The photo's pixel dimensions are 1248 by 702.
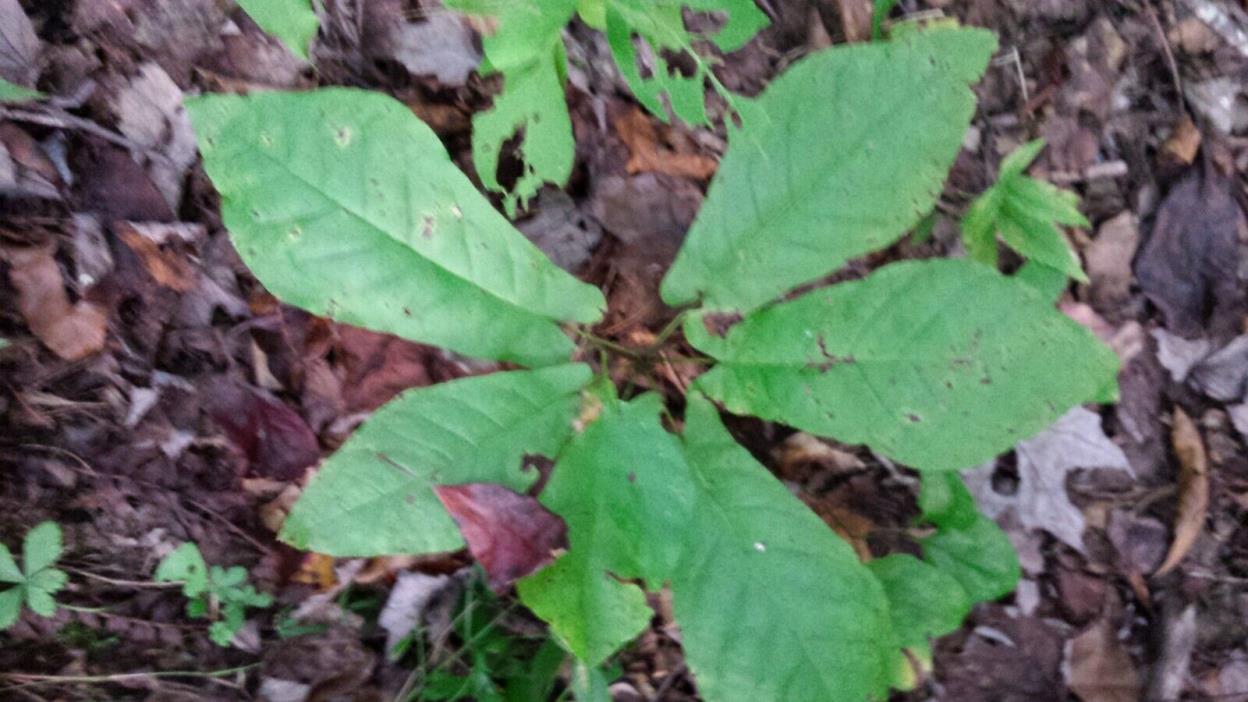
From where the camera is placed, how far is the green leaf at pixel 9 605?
1518mm

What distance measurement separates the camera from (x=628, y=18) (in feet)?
4.19

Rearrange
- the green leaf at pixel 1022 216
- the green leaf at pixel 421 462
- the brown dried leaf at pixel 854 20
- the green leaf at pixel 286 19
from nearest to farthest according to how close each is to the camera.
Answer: the green leaf at pixel 421 462
the green leaf at pixel 286 19
the green leaf at pixel 1022 216
the brown dried leaf at pixel 854 20

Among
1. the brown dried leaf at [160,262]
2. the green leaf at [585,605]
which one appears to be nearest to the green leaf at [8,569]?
the brown dried leaf at [160,262]

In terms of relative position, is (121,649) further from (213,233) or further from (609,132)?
(609,132)

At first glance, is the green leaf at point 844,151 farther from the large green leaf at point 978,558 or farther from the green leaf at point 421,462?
the large green leaf at point 978,558

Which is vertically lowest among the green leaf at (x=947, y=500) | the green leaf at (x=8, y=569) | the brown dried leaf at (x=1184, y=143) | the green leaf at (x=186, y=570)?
the green leaf at (x=186, y=570)

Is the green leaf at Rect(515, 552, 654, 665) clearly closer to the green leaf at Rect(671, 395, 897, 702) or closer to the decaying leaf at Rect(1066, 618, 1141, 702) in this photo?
the green leaf at Rect(671, 395, 897, 702)

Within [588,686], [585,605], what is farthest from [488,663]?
[585,605]

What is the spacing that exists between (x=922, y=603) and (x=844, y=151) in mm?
901

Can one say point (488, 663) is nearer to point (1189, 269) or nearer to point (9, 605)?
point (9, 605)

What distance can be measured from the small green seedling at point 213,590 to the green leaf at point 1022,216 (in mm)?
1689

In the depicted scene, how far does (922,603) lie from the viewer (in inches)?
65.2

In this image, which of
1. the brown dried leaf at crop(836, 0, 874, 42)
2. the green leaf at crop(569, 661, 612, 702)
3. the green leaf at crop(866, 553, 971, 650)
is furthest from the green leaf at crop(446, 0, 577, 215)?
the green leaf at crop(866, 553, 971, 650)

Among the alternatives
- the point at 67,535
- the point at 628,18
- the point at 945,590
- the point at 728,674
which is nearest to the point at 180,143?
the point at 67,535
